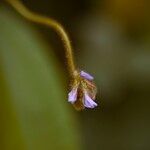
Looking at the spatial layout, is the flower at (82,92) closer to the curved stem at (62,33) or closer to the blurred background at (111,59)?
the curved stem at (62,33)

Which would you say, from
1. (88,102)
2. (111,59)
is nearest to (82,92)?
(88,102)

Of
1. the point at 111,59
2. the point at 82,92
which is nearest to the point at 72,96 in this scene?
the point at 82,92

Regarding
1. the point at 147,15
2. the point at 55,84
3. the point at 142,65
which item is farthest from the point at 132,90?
the point at 55,84

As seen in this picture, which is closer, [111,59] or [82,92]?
[82,92]

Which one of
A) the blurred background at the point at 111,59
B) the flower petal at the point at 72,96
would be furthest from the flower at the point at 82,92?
the blurred background at the point at 111,59

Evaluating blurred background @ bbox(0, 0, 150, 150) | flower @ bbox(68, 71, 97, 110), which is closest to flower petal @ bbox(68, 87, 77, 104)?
flower @ bbox(68, 71, 97, 110)

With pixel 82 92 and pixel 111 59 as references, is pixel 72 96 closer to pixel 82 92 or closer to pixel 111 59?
pixel 82 92

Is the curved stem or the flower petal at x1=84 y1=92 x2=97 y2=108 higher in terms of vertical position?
the curved stem

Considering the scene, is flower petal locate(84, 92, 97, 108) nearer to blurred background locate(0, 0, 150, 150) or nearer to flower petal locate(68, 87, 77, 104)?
flower petal locate(68, 87, 77, 104)

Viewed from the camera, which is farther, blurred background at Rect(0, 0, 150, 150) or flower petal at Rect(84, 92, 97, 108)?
blurred background at Rect(0, 0, 150, 150)
